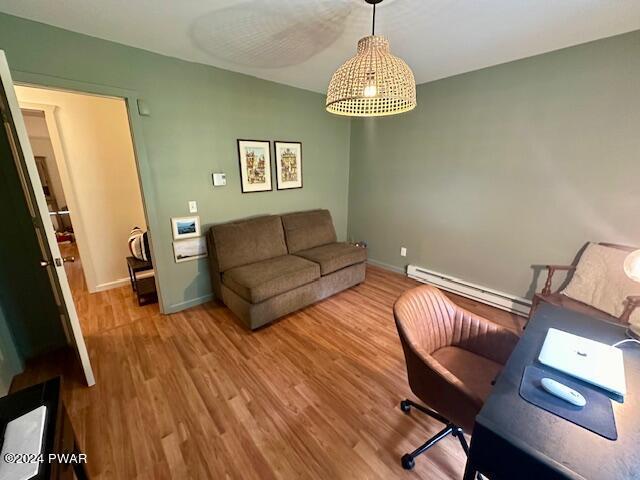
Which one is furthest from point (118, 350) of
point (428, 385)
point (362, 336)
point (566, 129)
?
point (566, 129)

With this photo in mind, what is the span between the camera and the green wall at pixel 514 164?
2.07m

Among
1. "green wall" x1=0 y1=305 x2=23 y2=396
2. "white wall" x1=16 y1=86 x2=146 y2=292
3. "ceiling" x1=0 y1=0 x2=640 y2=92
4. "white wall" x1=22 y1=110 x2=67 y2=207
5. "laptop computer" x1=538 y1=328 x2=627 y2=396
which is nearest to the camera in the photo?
"laptop computer" x1=538 y1=328 x2=627 y2=396

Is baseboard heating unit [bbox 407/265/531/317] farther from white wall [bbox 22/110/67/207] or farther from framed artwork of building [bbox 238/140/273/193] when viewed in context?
white wall [bbox 22/110/67/207]

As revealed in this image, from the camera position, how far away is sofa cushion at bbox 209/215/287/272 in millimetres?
2695

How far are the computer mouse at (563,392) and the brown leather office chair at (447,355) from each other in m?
0.24

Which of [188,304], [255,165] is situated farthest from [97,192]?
[255,165]

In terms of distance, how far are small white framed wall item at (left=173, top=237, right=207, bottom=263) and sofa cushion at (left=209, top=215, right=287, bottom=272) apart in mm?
200

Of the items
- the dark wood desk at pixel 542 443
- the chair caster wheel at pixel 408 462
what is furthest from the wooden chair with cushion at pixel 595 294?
the chair caster wheel at pixel 408 462

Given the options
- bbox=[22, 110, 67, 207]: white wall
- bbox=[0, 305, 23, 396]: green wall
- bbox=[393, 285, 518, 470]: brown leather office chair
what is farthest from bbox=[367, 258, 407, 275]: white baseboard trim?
bbox=[22, 110, 67, 207]: white wall

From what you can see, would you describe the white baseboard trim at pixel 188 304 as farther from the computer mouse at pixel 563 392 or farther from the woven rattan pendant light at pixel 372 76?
the computer mouse at pixel 563 392

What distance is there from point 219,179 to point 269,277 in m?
1.23

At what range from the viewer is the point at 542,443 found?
0.72 metres

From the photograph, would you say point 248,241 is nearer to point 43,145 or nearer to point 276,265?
point 276,265

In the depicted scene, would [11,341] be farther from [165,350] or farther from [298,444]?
[298,444]
